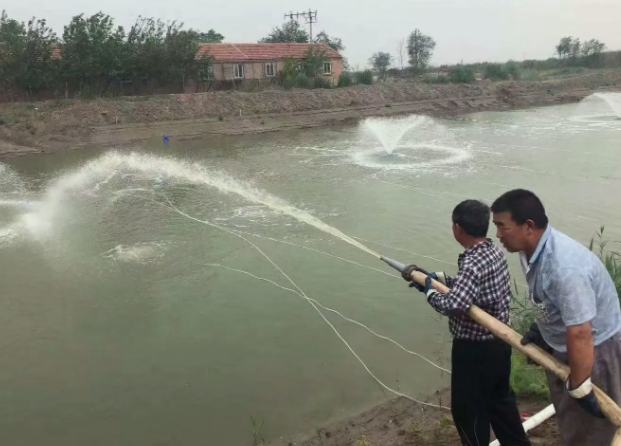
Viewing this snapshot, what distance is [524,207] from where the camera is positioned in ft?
9.29

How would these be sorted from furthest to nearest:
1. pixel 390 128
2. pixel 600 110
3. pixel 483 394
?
pixel 600 110, pixel 390 128, pixel 483 394

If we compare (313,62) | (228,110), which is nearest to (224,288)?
(228,110)

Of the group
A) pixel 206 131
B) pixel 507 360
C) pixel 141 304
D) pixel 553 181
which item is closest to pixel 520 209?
pixel 507 360

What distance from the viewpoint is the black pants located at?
11.5ft

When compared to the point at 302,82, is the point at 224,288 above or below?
below

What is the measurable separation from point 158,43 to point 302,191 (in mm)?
28606

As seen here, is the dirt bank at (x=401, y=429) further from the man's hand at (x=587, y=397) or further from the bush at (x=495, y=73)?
the bush at (x=495, y=73)

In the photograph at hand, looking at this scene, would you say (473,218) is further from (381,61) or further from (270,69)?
(381,61)

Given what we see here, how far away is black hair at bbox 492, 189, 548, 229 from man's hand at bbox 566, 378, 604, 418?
32.3 inches

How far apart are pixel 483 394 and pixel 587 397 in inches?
37.1

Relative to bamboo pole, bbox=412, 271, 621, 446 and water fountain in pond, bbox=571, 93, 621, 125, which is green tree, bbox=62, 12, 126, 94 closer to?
water fountain in pond, bbox=571, 93, 621, 125

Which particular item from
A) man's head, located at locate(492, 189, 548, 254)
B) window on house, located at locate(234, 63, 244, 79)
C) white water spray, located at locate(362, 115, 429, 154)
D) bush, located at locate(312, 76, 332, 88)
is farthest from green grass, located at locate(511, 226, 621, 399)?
window on house, located at locate(234, 63, 244, 79)

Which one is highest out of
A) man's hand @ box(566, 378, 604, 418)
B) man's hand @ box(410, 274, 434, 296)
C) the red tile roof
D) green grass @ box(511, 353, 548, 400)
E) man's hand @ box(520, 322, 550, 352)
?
the red tile roof

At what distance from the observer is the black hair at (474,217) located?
11.1ft
